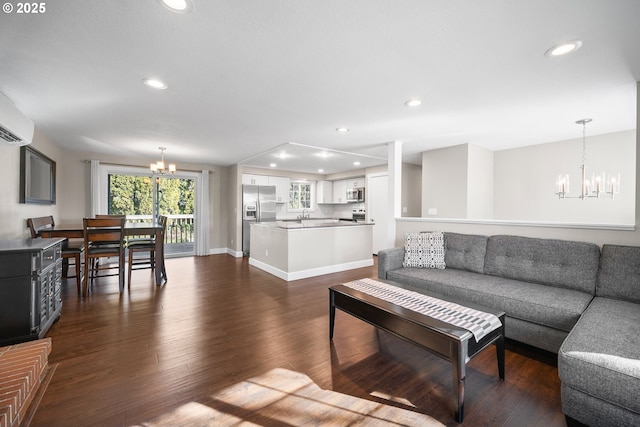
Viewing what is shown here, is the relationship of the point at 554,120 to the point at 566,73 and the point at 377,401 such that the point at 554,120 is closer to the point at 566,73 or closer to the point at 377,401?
the point at 566,73

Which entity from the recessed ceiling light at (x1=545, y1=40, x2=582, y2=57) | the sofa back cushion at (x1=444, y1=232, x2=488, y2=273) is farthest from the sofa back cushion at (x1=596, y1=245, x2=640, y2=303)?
the recessed ceiling light at (x1=545, y1=40, x2=582, y2=57)

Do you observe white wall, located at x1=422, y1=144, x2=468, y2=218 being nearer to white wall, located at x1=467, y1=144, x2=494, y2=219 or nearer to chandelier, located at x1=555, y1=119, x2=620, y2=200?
white wall, located at x1=467, y1=144, x2=494, y2=219

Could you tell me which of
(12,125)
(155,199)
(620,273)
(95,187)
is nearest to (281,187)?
(155,199)

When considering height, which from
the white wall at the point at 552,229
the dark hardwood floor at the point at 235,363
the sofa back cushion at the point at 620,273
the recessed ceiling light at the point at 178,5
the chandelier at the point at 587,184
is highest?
the recessed ceiling light at the point at 178,5

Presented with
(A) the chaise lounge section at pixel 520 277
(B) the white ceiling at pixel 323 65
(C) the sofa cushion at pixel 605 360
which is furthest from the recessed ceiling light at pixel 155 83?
(C) the sofa cushion at pixel 605 360

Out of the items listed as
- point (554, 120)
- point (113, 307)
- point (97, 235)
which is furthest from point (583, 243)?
point (97, 235)

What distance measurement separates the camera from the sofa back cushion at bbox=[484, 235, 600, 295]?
94.5 inches

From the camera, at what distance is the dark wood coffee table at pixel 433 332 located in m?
1.51

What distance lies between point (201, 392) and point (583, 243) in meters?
3.49

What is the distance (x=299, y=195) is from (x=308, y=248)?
3.70 m

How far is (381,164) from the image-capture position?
259 inches

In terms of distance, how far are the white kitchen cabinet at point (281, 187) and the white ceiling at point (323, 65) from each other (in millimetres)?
3543

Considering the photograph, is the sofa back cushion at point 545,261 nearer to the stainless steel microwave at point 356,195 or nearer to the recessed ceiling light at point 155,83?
the recessed ceiling light at point 155,83

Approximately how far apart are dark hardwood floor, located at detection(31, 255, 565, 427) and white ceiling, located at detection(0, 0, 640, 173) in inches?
91.2
